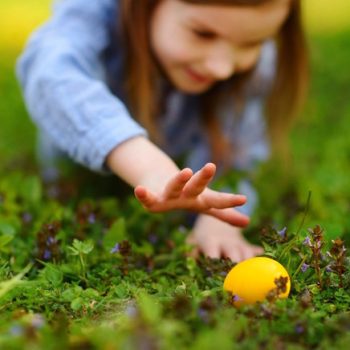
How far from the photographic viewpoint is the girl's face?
2828 mm

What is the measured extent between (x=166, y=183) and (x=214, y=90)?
58.1 inches

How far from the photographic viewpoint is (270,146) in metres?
3.84

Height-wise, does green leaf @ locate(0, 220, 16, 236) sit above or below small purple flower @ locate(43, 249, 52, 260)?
above

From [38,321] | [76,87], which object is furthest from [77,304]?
[76,87]

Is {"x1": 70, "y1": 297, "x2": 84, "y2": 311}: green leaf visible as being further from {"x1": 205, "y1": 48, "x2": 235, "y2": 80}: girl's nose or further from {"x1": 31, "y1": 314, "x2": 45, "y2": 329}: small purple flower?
{"x1": 205, "y1": 48, "x2": 235, "y2": 80}: girl's nose

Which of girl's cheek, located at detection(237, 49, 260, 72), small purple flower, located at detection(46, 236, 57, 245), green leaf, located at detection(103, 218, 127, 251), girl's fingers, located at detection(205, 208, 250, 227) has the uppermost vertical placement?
girl's cheek, located at detection(237, 49, 260, 72)

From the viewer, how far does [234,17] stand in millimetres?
2809

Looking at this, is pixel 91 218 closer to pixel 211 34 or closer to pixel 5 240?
pixel 5 240

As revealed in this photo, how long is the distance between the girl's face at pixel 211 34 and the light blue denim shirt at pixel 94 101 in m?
0.32

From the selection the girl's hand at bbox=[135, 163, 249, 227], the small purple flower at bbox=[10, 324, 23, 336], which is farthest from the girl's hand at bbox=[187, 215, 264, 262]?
the small purple flower at bbox=[10, 324, 23, 336]

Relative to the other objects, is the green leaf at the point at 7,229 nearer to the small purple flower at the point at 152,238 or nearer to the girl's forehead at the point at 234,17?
the small purple flower at the point at 152,238

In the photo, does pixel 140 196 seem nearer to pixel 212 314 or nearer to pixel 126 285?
pixel 126 285

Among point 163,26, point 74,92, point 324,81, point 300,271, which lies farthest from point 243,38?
point 324,81

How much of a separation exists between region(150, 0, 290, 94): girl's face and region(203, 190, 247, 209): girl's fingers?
0.92m
